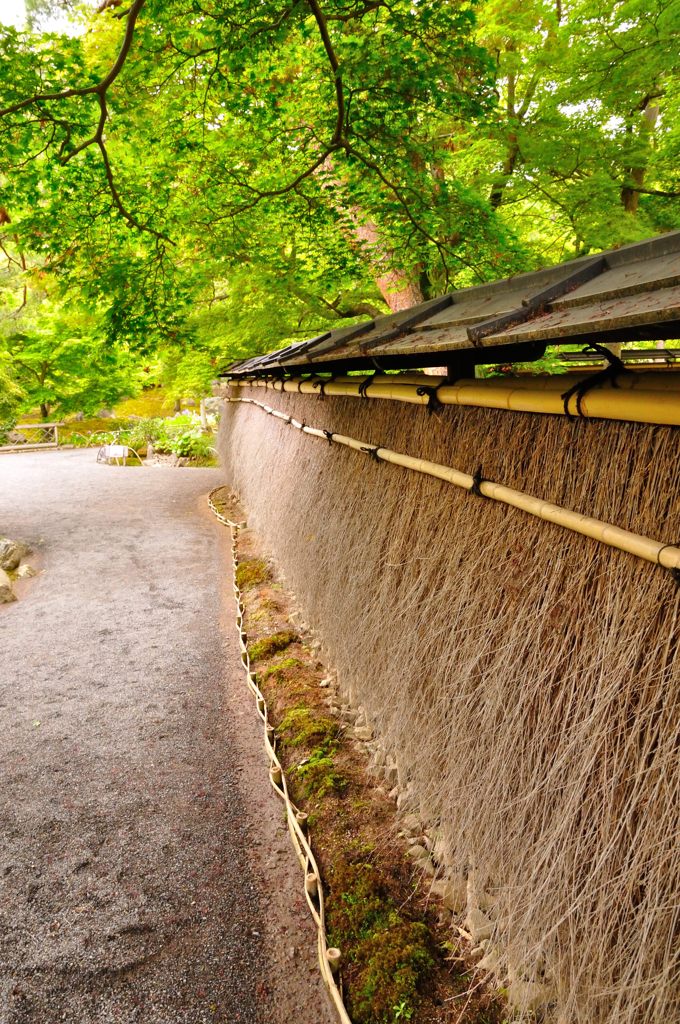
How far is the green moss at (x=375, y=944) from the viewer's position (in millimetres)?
2102

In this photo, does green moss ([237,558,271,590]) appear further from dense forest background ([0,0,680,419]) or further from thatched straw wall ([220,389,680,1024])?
thatched straw wall ([220,389,680,1024])

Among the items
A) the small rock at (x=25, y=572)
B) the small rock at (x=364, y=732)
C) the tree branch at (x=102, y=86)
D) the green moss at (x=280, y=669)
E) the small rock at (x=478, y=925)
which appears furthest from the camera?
the small rock at (x=25, y=572)

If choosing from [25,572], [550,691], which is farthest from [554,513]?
[25,572]

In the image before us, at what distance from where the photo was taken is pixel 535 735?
1.89 m

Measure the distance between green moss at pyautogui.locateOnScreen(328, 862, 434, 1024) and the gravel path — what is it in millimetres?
189

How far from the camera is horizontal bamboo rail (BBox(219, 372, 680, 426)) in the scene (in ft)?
4.93

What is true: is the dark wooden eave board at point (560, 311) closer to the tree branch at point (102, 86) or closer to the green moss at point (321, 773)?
the green moss at point (321, 773)

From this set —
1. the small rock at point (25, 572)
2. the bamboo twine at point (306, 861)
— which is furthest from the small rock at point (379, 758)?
the small rock at point (25, 572)

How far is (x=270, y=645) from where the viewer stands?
498 cm

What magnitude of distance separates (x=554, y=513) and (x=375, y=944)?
1.93 meters

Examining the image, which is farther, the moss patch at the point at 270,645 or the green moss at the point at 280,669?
the moss patch at the point at 270,645

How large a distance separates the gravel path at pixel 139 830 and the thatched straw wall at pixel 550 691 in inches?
37.2

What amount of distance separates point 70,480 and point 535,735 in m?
13.9

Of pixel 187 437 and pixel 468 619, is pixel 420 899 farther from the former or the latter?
pixel 187 437
